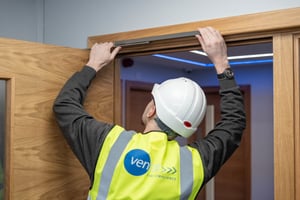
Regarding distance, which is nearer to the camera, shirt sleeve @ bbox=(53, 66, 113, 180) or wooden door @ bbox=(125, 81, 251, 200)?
shirt sleeve @ bbox=(53, 66, 113, 180)

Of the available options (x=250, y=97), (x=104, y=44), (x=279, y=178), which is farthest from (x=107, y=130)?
(x=250, y=97)

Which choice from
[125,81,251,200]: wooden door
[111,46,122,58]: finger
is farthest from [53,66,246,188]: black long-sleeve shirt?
[125,81,251,200]: wooden door

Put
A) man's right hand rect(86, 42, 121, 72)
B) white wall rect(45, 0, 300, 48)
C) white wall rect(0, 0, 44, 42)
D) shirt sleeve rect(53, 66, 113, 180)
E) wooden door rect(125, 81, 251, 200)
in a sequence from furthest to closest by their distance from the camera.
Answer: wooden door rect(125, 81, 251, 200), white wall rect(0, 0, 44, 42), man's right hand rect(86, 42, 121, 72), white wall rect(45, 0, 300, 48), shirt sleeve rect(53, 66, 113, 180)

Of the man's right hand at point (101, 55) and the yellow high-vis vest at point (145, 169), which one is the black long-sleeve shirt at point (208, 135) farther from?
the man's right hand at point (101, 55)

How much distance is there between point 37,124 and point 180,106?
59cm

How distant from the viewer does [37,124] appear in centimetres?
146

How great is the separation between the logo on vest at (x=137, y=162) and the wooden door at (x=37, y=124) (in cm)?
44

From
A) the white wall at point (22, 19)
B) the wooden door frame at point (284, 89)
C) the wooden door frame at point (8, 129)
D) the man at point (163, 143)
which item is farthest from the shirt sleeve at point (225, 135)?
the white wall at point (22, 19)

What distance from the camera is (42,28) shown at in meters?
2.04

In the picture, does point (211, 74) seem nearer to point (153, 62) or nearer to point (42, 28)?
point (153, 62)

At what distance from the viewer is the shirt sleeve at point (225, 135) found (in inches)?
50.8

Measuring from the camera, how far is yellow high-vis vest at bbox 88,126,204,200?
4.00ft

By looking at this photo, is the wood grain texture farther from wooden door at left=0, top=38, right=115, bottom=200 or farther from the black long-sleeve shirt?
wooden door at left=0, top=38, right=115, bottom=200

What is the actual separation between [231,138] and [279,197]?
269 millimetres
